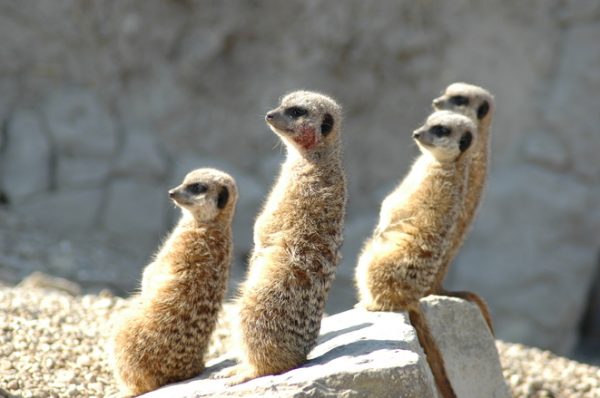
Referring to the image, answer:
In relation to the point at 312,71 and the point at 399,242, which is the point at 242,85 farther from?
the point at 399,242

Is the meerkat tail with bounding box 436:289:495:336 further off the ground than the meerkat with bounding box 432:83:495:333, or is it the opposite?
the meerkat with bounding box 432:83:495:333

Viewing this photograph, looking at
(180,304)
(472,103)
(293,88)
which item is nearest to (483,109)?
(472,103)

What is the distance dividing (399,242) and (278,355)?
91cm

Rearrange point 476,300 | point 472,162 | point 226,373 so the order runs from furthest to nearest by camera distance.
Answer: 1. point 472,162
2. point 476,300
3. point 226,373

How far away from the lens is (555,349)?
25.6 ft

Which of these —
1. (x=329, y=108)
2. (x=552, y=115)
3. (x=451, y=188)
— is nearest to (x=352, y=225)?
(x=552, y=115)

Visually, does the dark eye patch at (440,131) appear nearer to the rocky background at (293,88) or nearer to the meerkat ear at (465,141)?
the meerkat ear at (465,141)

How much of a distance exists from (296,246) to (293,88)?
4.44 m

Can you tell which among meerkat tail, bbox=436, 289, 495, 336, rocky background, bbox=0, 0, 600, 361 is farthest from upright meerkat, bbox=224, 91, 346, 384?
rocky background, bbox=0, 0, 600, 361

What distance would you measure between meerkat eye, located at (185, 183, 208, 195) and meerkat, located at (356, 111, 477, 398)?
2.44ft

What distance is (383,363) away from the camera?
10.2ft

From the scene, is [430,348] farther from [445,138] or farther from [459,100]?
[459,100]

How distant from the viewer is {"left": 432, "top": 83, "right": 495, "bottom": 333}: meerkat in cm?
438

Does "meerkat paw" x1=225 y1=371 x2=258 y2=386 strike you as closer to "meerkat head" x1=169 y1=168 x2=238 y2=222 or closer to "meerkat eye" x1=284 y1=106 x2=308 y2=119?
"meerkat head" x1=169 y1=168 x2=238 y2=222
